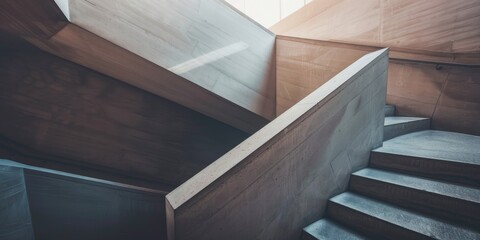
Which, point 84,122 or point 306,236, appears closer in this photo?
point 306,236

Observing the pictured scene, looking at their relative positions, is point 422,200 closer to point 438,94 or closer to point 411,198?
point 411,198

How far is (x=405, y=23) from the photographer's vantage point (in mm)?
3447

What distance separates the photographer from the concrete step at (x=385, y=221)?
1.58 meters

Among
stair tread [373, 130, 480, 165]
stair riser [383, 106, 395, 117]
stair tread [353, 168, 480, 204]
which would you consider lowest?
stair tread [353, 168, 480, 204]

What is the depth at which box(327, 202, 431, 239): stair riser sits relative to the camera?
1.67m

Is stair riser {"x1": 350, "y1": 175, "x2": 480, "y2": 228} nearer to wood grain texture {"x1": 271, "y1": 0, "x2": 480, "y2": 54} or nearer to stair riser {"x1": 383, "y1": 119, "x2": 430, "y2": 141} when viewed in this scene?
stair riser {"x1": 383, "y1": 119, "x2": 430, "y2": 141}

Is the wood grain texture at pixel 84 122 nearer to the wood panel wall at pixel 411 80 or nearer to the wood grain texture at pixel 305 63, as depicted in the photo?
the wood grain texture at pixel 305 63

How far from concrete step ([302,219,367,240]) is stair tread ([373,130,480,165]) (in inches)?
35.7

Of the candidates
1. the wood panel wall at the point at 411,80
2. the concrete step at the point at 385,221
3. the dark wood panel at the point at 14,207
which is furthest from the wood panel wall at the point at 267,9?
the dark wood panel at the point at 14,207

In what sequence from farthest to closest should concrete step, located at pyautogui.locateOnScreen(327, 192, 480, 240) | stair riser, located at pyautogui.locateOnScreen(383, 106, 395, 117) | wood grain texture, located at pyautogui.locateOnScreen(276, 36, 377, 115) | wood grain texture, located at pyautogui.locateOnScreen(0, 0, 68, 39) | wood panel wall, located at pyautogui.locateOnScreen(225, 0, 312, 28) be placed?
wood panel wall, located at pyautogui.locateOnScreen(225, 0, 312, 28) < wood grain texture, located at pyautogui.locateOnScreen(276, 36, 377, 115) < stair riser, located at pyautogui.locateOnScreen(383, 106, 395, 117) < wood grain texture, located at pyautogui.locateOnScreen(0, 0, 68, 39) < concrete step, located at pyautogui.locateOnScreen(327, 192, 480, 240)

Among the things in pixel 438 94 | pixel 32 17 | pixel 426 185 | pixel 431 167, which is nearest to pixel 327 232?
pixel 426 185

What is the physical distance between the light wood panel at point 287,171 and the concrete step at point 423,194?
20 centimetres

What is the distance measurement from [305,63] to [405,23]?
1.46m

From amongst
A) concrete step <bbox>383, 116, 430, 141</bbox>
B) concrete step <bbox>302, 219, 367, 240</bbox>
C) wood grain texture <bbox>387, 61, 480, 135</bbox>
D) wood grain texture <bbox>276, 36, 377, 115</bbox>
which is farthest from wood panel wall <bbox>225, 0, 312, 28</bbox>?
concrete step <bbox>302, 219, 367, 240</bbox>
